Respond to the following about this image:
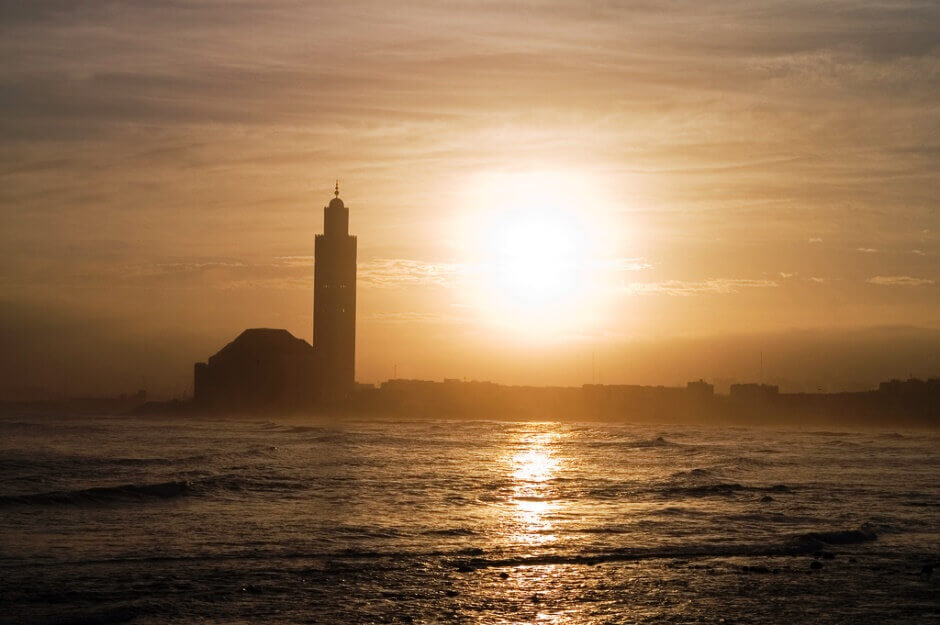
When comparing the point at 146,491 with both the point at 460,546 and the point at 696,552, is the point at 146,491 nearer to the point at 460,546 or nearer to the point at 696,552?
Answer: the point at 460,546

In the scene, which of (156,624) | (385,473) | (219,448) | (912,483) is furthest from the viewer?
(219,448)

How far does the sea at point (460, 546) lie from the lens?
18.6m

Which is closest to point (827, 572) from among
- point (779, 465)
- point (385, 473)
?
point (385, 473)

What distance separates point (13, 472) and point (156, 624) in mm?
33770

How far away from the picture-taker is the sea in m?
18.6

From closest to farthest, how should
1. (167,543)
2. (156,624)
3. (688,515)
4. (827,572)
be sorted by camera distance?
(156,624) < (827,572) < (167,543) < (688,515)

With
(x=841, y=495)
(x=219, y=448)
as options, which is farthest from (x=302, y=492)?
(x=219, y=448)

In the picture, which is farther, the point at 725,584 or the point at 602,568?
the point at 602,568

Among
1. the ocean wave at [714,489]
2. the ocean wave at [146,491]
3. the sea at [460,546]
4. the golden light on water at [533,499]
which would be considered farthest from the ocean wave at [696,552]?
the ocean wave at [146,491]

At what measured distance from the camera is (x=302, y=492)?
127 feet

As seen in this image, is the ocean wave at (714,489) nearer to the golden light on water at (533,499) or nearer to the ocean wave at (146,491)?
the golden light on water at (533,499)

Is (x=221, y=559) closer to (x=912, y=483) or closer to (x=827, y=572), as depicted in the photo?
(x=827, y=572)

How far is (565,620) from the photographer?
1764 cm

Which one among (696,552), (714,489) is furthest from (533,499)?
(696,552)
